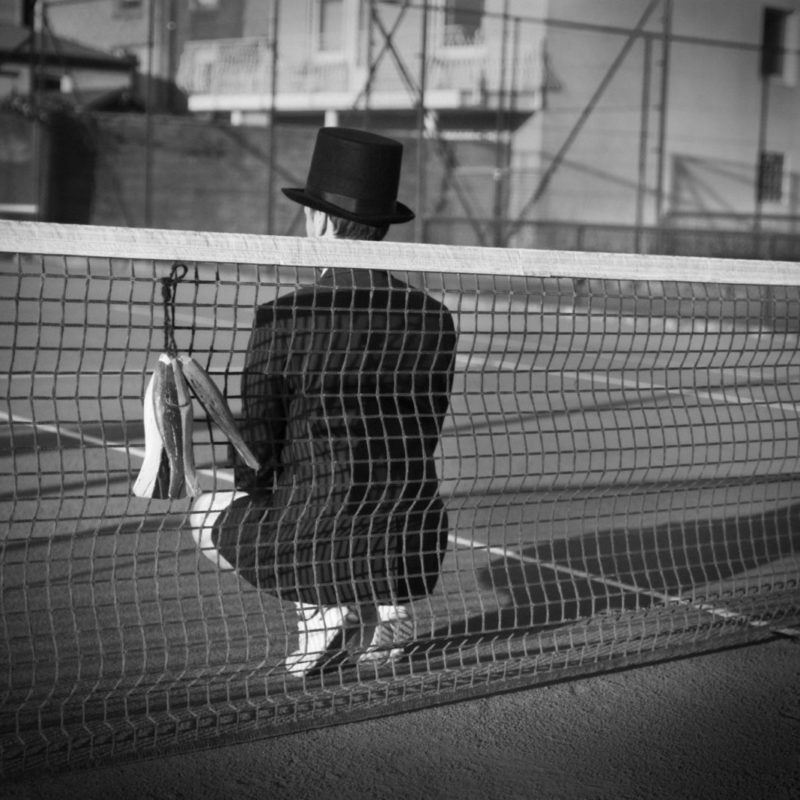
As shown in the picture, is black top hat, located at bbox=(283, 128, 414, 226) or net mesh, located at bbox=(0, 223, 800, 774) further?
black top hat, located at bbox=(283, 128, 414, 226)

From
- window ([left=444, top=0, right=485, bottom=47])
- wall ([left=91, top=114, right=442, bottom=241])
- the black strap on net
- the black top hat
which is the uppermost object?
window ([left=444, top=0, right=485, bottom=47])

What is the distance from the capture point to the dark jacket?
391 cm

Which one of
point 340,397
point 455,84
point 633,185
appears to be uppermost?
point 455,84

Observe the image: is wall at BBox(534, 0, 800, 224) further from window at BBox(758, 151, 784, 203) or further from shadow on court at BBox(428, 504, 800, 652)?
shadow on court at BBox(428, 504, 800, 652)

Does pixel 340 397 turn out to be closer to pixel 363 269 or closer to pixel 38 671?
pixel 363 269

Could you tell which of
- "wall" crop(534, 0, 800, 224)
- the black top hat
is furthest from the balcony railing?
the black top hat

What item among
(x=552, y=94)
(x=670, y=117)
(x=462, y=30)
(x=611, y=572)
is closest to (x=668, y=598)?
(x=611, y=572)

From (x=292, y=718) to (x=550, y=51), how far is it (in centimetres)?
2870

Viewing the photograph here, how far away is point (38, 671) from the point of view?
3.94 metres

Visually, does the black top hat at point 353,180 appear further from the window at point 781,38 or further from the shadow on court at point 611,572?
the window at point 781,38

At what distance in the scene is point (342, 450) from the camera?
402cm

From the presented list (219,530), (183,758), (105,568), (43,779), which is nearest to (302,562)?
(219,530)

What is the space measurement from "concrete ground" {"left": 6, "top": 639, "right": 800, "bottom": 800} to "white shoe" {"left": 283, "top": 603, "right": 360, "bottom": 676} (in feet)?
1.10

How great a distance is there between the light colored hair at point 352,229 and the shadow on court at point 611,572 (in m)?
1.13
